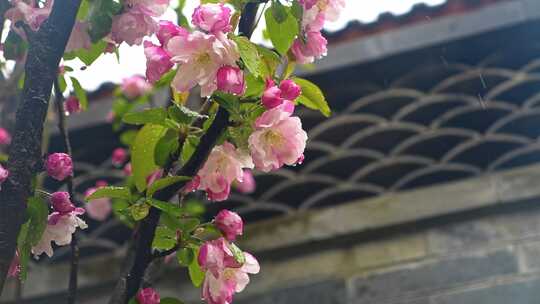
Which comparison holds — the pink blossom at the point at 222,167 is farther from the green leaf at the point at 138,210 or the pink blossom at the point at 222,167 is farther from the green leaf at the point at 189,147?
the green leaf at the point at 138,210

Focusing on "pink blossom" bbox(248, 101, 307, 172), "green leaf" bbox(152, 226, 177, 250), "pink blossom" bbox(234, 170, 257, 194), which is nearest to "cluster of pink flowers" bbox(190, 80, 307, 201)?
"pink blossom" bbox(248, 101, 307, 172)

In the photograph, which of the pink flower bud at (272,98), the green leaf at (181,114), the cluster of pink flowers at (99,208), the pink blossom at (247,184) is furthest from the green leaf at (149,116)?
the cluster of pink flowers at (99,208)

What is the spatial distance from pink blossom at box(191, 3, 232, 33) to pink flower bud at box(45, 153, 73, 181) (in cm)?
43

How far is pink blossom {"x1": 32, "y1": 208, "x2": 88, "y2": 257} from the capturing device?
2.04 metres

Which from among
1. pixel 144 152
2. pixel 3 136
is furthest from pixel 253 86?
pixel 3 136

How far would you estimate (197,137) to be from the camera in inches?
80.9

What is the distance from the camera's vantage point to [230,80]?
191 cm

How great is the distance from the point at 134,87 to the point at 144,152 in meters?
2.31

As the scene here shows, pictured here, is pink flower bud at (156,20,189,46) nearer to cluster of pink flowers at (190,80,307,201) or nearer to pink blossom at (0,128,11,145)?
cluster of pink flowers at (190,80,307,201)

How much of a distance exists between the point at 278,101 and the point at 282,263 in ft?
6.91

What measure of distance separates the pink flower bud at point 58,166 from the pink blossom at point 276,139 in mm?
415

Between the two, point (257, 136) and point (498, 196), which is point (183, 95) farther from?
point (498, 196)

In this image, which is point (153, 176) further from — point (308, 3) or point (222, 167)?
point (308, 3)

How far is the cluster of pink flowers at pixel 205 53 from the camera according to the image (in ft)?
6.34
